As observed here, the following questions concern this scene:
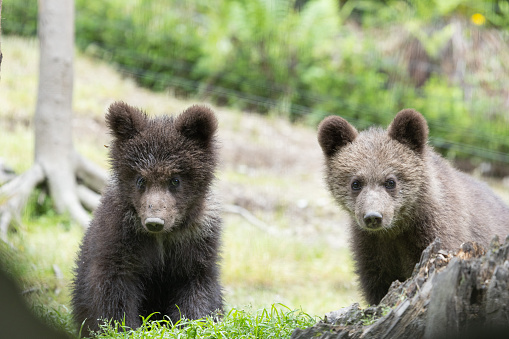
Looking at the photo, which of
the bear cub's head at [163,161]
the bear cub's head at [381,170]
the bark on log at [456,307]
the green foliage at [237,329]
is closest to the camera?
the bark on log at [456,307]

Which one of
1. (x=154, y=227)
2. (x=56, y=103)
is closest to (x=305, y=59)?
(x=56, y=103)

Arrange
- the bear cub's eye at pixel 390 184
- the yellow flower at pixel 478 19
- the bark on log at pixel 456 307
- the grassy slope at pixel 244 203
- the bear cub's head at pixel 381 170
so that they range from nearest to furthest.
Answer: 1. the bark on log at pixel 456 307
2. the bear cub's head at pixel 381 170
3. the bear cub's eye at pixel 390 184
4. the grassy slope at pixel 244 203
5. the yellow flower at pixel 478 19

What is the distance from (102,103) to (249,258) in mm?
6533

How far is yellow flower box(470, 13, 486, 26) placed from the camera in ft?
50.1

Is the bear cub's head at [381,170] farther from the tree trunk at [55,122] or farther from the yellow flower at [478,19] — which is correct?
the yellow flower at [478,19]

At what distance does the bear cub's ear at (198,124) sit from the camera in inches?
214

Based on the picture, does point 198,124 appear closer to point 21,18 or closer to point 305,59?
point 305,59

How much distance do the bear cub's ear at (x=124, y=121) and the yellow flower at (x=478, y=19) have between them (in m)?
12.3

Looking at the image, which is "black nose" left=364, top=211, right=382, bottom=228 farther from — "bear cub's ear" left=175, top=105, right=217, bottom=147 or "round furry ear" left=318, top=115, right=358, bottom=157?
"bear cub's ear" left=175, top=105, right=217, bottom=147

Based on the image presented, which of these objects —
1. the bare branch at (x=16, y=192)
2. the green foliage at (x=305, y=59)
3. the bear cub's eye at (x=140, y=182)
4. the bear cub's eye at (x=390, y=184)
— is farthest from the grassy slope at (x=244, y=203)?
the bear cub's eye at (x=390, y=184)

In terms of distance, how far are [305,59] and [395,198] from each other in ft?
33.7

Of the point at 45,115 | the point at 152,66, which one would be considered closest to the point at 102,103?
the point at 152,66

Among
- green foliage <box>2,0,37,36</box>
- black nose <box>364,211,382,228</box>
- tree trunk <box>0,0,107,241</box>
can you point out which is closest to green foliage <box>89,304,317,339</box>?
black nose <box>364,211,382,228</box>

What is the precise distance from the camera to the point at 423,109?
14.4 meters
